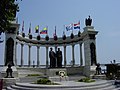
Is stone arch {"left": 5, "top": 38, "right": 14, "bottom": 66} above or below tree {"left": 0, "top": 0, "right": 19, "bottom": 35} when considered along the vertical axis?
below

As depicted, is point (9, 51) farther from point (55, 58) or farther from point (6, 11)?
point (6, 11)

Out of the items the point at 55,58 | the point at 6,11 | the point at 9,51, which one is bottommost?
the point at 55,58

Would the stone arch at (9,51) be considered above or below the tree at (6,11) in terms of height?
below

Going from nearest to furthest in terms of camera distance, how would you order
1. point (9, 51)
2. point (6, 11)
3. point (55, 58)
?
point (6, 11) < point (55, 58) < point (9, 51)

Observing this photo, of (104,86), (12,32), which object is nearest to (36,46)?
(12,32)

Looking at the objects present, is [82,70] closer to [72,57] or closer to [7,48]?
[72,57]

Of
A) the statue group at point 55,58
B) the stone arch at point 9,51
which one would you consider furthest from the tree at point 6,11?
the stone arch at point 9,51

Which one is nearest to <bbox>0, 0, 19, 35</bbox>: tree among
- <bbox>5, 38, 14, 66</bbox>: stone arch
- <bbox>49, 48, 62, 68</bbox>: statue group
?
<bbox>49, 48, 62, 68</bbox>: statue group

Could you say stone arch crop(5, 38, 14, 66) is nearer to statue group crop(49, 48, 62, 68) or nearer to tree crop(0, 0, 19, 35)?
statue group crop(49, 48, 62, 68)

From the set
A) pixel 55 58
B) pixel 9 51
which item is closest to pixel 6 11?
pixel 55 58

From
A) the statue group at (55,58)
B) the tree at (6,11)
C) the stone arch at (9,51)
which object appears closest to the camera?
the tree at (6,11)

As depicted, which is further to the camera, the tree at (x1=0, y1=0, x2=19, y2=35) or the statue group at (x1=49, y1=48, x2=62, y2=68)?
the statue group at (x1=49, y1=48, x2=62, y2=68)

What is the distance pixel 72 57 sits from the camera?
51.9 metres

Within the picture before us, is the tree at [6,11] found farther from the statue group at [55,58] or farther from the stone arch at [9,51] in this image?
the stone arch at [9,51]
